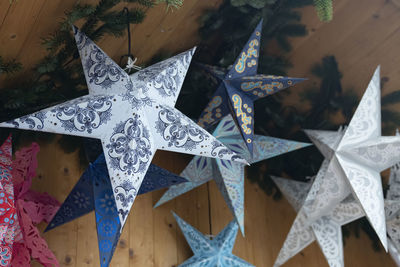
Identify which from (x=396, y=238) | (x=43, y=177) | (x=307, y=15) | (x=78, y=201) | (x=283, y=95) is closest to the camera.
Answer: (x=78, y=201)

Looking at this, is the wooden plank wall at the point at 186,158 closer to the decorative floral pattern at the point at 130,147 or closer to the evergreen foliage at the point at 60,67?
the evergreen foliage at the point at 60,67

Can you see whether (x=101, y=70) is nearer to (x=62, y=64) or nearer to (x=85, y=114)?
(x=85, y=114)

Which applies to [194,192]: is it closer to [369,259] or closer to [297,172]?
[297,172]

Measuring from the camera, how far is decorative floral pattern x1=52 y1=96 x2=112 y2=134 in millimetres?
978

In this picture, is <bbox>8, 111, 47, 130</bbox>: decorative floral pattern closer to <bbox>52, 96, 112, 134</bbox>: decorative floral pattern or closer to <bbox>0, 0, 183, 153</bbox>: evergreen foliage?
<bbox>52, 96, 112, 134</bbox>: decorative floral pattern

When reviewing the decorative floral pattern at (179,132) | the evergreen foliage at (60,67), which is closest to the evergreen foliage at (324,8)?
the evergreen foliage at (60,67)

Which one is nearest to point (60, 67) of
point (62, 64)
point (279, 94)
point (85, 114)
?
point (62, 64)

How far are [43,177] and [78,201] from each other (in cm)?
21

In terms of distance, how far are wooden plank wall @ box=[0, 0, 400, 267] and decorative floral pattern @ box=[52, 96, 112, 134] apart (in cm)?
33

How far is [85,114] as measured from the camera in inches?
39.2

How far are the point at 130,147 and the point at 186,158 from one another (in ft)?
2.41

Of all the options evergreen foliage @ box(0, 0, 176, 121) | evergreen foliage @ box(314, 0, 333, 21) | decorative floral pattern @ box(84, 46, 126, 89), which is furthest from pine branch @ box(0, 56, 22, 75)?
evergreen foliage @ box(314, 0, 333, 21)

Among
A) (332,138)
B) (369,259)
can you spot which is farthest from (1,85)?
(369,259)

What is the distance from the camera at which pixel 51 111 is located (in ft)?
3.17
